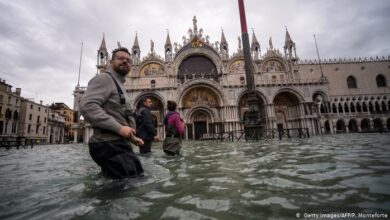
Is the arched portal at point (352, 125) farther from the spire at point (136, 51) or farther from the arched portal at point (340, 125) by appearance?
the spire at point (136, 51)

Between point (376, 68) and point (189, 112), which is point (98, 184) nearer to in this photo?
point (189, 112)

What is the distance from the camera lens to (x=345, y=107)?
3061cm

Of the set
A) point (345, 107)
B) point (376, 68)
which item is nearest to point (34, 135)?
point (345, 107)

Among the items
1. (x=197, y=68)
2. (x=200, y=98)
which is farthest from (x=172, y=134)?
(x=197, y=68)

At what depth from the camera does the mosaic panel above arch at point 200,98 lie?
24.4m

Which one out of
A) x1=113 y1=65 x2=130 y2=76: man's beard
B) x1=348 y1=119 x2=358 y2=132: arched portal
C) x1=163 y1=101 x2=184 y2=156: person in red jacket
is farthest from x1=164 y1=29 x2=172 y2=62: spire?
x1=348 y1=119 x2=358 y2=132: arched portal

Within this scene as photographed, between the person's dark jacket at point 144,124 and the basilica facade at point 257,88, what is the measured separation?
17.5 m

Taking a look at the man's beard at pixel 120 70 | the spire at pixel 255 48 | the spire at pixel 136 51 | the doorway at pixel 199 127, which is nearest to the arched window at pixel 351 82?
the spire at pixel 255 48

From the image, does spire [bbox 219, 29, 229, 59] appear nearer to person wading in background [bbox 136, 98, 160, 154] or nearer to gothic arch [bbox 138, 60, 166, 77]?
gothic arch [bbox 138, 60, 166, 77]

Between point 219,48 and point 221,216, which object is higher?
point 219,48

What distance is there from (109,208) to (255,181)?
5.06 ft

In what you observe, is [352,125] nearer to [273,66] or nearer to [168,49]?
[273,66]

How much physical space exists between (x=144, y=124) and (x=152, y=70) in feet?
72.8

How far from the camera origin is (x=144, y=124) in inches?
220
